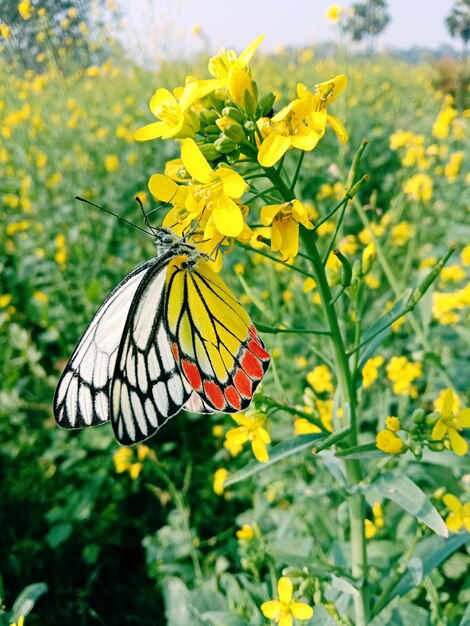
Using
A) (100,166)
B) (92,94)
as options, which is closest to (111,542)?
(100,166)

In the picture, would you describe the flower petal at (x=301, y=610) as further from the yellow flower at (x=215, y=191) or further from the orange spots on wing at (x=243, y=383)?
the yellow flower at (x=215, y=191)

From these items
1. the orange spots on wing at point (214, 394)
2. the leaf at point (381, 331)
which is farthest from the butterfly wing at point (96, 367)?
the leaf at point (381, 331)

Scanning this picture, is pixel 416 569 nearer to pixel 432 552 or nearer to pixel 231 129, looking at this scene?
pixel 432 552

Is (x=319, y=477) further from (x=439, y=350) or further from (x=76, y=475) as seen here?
(x=76, y=475)

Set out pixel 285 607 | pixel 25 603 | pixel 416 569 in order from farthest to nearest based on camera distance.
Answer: pixel 25 603
pixel 285 607
pixel 416 569

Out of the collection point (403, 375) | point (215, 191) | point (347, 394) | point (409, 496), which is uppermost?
point (215, 191)

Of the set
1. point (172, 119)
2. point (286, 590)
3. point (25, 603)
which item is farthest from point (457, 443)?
point (25, 603)

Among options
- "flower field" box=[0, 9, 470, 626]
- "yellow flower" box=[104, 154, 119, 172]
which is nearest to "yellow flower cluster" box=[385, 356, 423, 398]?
"flower field" box=[0, 9, 470, 626]
